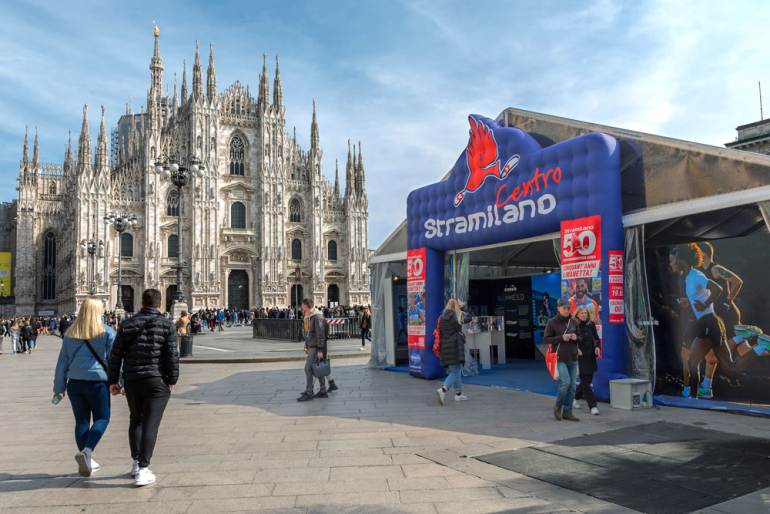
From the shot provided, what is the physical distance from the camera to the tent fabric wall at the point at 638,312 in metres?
8.54

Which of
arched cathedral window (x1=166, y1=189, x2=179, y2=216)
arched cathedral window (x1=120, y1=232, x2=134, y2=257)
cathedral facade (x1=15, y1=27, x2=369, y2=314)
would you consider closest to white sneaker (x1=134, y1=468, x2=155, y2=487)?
cathedral facade (x1=15, y1=27, x2=369, y2=314)

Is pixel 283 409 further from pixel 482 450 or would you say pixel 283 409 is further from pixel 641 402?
pixel 641 402

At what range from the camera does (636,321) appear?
8.57 m

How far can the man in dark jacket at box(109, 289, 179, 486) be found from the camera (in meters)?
5.07

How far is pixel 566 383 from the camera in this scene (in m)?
7.31

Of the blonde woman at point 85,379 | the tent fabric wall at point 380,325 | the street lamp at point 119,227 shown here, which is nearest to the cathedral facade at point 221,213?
the street lamp at point 119,227

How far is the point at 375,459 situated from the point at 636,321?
474 cm

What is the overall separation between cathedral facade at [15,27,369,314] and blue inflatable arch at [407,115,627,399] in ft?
111

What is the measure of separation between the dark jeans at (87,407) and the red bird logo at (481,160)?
739 centimetres

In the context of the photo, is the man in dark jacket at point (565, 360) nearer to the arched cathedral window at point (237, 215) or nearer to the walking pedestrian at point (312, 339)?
the walking pedestrian at point (312, 339)

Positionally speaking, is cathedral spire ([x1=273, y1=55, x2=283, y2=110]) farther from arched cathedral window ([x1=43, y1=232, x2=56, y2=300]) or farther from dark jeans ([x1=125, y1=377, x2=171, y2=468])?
dark jeans ([x1=125, y1=377, x2=171, y2=468])

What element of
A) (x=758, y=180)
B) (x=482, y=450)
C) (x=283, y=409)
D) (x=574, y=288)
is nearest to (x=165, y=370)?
(x=482, y=450)

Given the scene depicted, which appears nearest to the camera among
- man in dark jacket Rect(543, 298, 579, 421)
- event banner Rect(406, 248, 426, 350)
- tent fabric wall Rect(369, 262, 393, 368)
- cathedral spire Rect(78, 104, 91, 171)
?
man in dark jacket Rect(543, 298, 579, 421)

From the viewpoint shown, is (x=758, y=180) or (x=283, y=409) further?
(x=283, y=409)
